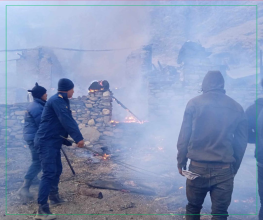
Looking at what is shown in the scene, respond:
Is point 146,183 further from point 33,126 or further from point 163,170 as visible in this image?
point 33,126

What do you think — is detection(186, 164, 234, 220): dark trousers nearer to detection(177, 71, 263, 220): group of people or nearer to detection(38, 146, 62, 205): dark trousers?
detection(177, 71, 263, 220): group of people

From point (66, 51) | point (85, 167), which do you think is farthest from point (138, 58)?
point (85, 167)

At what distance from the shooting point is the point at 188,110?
2928mm

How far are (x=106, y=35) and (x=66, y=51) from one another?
7.85m

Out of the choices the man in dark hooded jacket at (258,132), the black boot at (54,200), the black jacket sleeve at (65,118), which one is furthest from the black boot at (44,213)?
the man in dark hooded jacket at (258,132)

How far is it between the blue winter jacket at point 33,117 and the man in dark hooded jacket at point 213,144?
300 cm

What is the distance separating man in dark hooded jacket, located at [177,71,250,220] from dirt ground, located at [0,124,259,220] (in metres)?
1.29

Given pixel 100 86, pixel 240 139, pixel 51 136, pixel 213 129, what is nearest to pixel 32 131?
pixel 51 136

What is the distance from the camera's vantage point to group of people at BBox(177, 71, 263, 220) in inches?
107

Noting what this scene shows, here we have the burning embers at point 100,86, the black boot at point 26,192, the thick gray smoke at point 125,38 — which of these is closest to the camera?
the black boot at point 26,192

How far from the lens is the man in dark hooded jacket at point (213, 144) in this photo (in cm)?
271

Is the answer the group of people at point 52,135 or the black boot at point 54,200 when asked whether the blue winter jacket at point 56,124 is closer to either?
the group of people at point 52,135

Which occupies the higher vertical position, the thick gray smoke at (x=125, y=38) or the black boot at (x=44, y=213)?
the thick gray smoke at (x=125, y=38)

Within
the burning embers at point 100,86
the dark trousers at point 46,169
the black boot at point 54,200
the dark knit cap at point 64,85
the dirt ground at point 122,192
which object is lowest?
the dirt ground at point 122,192
